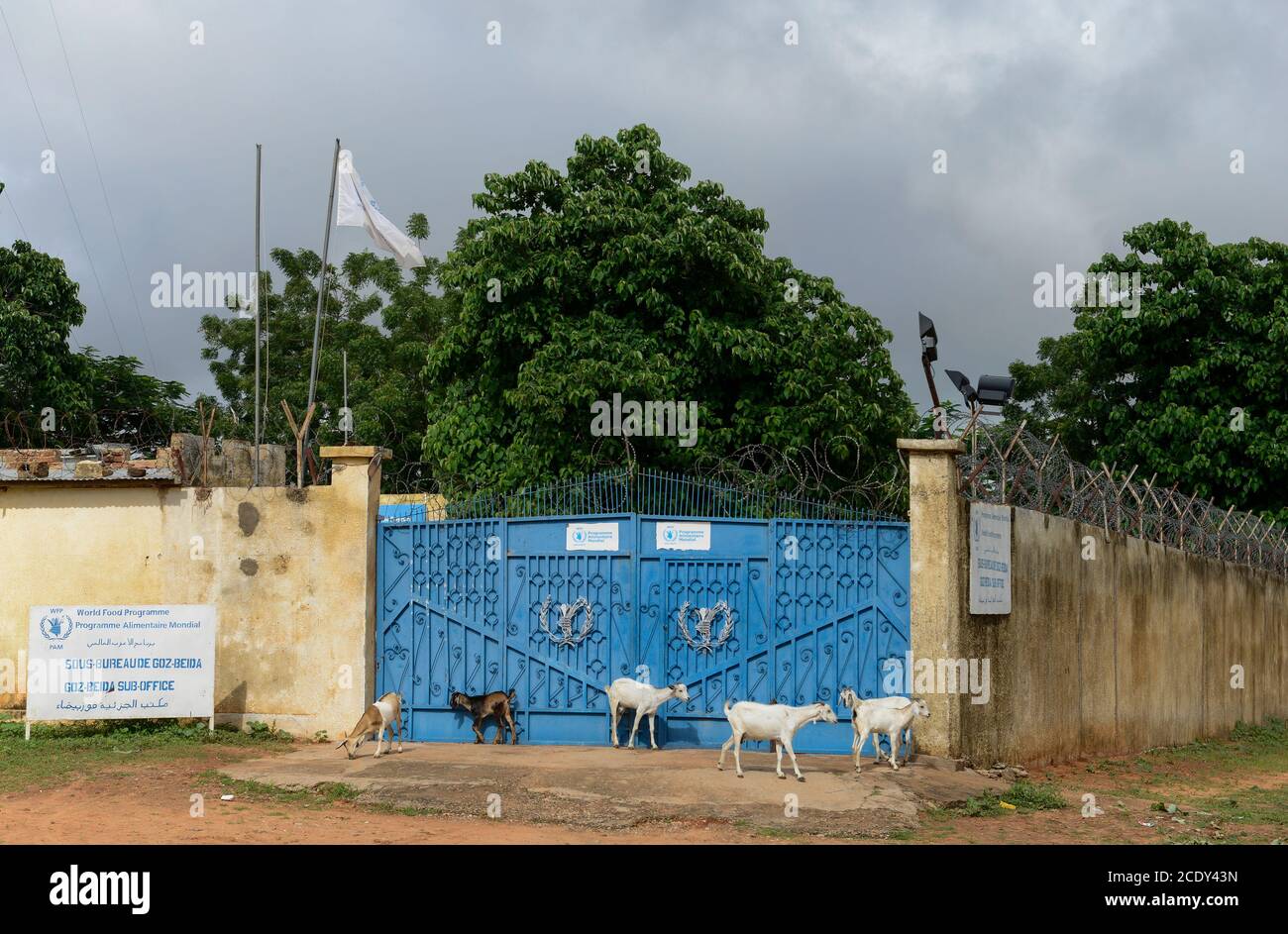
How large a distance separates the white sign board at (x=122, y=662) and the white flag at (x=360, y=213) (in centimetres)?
746

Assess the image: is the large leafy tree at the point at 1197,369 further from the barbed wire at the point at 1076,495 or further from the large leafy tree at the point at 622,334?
the large leafy tree at the point at 622,334

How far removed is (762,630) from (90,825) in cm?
548

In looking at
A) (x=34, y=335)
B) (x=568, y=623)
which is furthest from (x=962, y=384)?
(x=34, y=335)

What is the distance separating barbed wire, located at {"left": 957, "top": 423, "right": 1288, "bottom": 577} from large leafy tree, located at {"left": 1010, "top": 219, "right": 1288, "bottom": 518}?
367cm

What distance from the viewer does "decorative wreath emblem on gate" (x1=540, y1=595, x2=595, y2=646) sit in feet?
36.8

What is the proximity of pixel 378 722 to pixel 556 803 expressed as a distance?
2.49 meters

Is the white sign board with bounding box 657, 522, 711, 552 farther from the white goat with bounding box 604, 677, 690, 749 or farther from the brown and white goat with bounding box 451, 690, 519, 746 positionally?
Result: the brown and white goat with bounding box 451, 690, 519, 746

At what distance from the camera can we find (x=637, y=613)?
11070 mm

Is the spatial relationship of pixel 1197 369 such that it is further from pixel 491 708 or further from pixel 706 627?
pixel 491 708

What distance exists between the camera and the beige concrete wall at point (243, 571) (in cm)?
1180

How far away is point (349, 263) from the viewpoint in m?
34.3

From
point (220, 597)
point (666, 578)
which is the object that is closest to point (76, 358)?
point (220, 597)

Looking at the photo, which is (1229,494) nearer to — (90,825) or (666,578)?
(666,578)

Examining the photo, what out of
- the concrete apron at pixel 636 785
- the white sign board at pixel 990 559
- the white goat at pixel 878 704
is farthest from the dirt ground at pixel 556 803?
the white sign board at pixel 990 559
